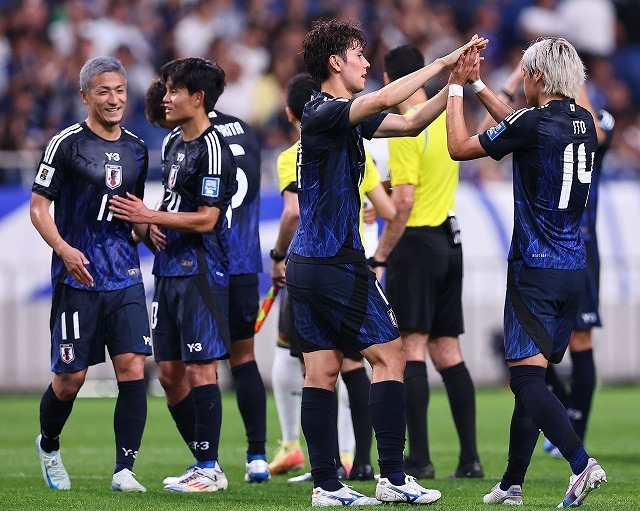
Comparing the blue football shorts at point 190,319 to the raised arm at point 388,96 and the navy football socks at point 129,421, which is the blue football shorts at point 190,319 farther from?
the raised arm at point 388,96

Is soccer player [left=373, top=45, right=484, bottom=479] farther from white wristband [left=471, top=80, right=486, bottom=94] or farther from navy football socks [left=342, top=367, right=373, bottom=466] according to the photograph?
white wristband [left=471, top=80, right=486, bottom=94]

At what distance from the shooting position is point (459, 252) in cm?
803

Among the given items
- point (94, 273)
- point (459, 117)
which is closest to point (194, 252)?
point (94, 273)

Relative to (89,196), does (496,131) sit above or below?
above

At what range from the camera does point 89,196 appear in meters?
7.05

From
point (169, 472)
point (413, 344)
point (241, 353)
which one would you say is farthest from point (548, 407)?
point (169, 472)

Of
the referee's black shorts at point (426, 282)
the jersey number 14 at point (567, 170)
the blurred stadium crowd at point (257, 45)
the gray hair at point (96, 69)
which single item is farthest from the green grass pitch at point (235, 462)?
the blurred stadium crowd at point (257, 45)

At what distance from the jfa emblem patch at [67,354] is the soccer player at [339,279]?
1572mm

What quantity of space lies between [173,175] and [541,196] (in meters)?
2.26

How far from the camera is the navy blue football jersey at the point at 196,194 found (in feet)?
23.4

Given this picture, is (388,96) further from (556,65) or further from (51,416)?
(51,416)

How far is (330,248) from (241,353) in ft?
6.66

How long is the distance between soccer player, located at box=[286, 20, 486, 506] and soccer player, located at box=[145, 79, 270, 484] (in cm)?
168

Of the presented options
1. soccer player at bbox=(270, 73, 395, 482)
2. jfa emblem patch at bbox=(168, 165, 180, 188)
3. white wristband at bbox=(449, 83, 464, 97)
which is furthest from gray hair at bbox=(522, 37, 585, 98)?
jfa emblem patch at bbox=(168, 165, 180, 188)
